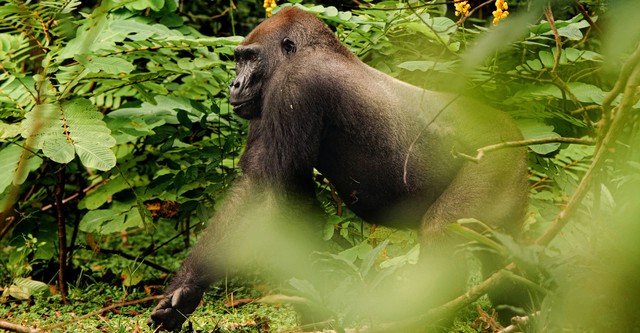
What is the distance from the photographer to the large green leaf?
3195mm

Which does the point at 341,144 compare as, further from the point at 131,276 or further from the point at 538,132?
the point at 131,276

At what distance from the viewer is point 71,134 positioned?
3.32m

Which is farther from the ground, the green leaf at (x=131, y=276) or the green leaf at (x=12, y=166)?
the green leaf at (x=12, y=166)

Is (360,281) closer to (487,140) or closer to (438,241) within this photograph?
(438,241)

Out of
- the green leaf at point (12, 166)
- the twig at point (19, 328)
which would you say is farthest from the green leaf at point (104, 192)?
the twig at point (19, 328)

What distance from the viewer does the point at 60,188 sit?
13.7 ft

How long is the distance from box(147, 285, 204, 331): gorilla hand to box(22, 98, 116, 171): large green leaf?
65 cm

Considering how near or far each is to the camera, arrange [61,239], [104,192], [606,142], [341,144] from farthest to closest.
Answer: [104,192], [61,239], [341,144], [606,142]

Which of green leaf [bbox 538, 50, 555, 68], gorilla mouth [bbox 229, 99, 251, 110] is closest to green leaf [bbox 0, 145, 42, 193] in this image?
gorilla mouth [bbox 229, 99, 251, 110]

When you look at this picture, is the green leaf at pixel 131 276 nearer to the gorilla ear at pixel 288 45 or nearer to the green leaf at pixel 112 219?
the green leaf at pixel 112 219

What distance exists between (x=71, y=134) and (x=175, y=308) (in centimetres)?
91

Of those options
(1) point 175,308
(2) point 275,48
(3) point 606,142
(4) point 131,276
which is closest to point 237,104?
(2) point 275,48

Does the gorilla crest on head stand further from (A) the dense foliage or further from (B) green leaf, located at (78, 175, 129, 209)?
(B) green leaf, located at (78, 175, 129, 209)

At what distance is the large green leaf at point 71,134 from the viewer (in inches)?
126
